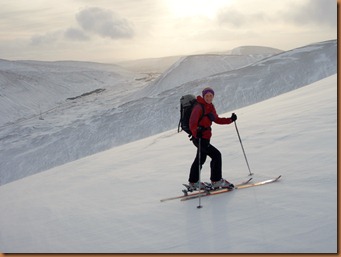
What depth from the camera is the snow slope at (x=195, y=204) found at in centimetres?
490

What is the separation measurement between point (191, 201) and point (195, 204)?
0.20 m

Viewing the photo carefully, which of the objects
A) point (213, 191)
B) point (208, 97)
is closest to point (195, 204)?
point (213, 191)

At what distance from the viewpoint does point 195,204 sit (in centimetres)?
641

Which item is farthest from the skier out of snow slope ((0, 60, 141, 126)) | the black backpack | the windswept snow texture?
snow slope ((0, 60, 141, 126))

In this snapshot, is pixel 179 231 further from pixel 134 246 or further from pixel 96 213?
pixel 96 213

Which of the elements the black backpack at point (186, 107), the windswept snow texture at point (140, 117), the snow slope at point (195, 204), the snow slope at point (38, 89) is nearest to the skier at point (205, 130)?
the black backpack at point (186, 107)

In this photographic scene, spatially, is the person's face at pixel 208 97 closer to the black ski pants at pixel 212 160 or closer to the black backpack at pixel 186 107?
the black backpack at pixel 186 107

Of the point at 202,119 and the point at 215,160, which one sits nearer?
the point at 202,119

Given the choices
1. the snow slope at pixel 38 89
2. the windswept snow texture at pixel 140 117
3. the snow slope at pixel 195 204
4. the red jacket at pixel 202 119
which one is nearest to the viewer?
the snow slope at pixel 195 204

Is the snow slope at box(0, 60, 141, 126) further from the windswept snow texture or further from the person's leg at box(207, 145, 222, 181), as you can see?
the person's leg at box(207, 145, 222, 181)

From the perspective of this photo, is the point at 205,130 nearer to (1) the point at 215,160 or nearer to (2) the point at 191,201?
(1) the point at 215,160

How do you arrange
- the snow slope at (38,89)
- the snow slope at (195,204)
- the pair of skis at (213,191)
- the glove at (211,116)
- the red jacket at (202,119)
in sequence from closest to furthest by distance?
the snow slope at (195,204), the red jacket at (202,119), the glove at (211,116), the pair of skis at (213,191), the snow slope at (38,89)

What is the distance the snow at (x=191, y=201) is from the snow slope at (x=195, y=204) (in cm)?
2

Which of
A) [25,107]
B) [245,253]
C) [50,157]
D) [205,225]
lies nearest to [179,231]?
[205,225]
